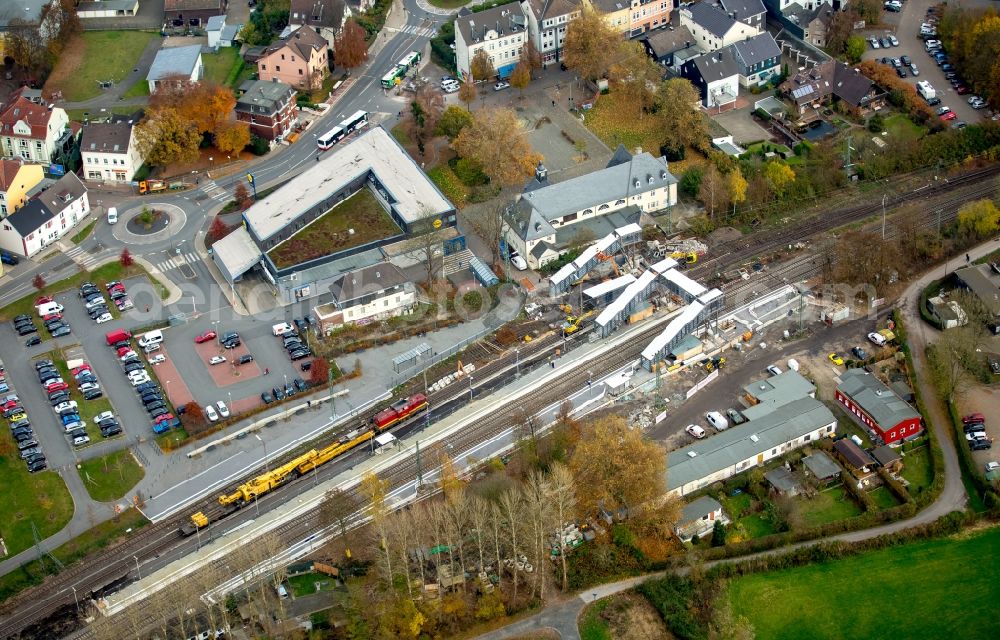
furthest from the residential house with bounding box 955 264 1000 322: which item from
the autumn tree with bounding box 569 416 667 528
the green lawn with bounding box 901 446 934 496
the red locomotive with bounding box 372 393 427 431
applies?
the red locomotive with bounding box 372 393 427 431

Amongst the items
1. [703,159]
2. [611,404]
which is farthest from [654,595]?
[703,159]

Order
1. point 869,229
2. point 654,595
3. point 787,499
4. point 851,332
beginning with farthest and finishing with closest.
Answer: point 869,229, point 851,332, point 787,499, point 654,595

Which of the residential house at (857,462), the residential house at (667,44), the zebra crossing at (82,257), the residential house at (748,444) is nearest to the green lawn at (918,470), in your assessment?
the residential house at (857,462)

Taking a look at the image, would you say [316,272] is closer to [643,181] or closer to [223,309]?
[223,309]

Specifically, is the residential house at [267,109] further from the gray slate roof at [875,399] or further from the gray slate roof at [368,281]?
the gray slate roof at [875,399]

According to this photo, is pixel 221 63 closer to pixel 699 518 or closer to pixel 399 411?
pixel 399 411
